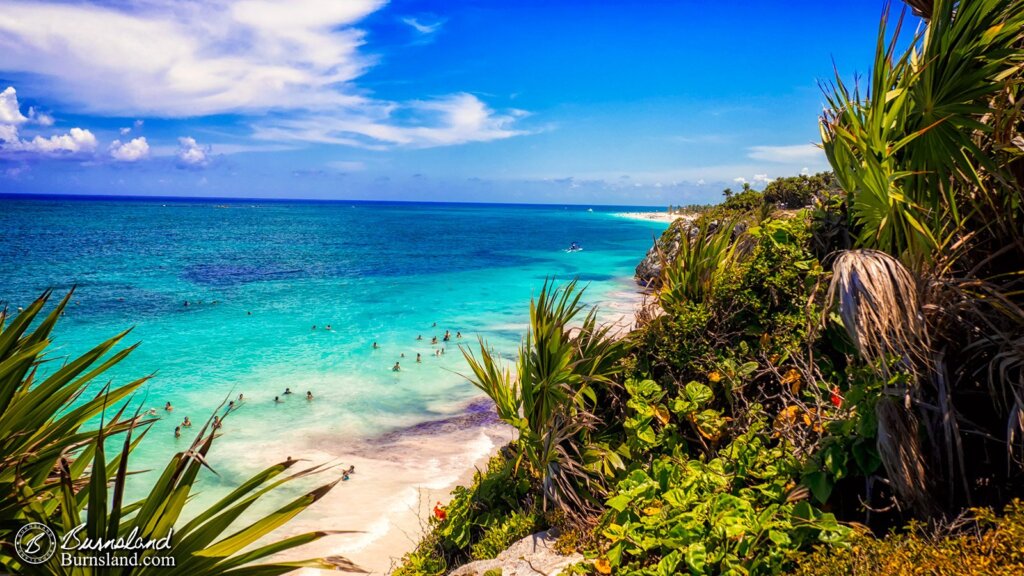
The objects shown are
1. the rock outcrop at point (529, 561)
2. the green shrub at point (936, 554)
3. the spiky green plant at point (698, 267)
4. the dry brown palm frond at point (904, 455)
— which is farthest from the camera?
the spiky green plant at point (698, 267)

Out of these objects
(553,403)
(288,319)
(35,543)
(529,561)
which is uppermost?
(35,543)

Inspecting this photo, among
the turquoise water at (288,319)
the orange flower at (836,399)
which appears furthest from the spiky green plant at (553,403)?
the orange flower at (836,399)

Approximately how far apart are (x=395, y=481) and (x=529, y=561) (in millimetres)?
7476

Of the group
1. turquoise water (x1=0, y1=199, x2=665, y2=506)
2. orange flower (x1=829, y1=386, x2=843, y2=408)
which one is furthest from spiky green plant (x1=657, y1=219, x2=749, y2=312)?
orange flower (x1=829, y1=386, x2=843, y2=408)

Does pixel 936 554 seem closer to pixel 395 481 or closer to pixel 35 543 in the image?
pixel 35 543

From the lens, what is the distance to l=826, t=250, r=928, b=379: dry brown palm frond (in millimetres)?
2588

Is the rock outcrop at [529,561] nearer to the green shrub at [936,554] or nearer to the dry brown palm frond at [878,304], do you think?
the green shrub at [936,554]

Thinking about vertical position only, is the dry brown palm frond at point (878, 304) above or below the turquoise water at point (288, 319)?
above

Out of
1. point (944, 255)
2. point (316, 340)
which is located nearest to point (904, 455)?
point (944, 255)

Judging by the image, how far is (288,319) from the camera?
85.8ft

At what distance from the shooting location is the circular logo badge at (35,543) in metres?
1.83

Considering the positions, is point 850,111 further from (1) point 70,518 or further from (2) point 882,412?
(1) point 70,518

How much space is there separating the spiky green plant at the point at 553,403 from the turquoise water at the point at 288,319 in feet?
3.94

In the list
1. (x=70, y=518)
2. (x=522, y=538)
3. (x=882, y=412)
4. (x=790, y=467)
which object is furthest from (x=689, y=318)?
(x=70, y=518)
